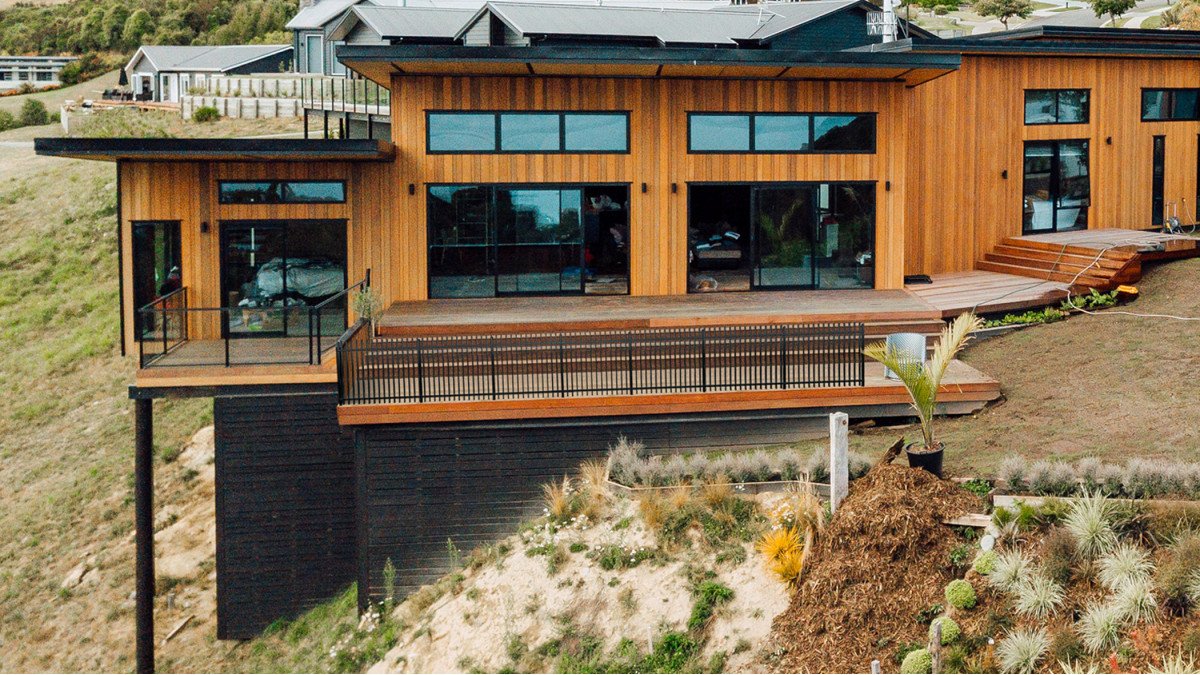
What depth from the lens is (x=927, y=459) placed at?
10.6 m

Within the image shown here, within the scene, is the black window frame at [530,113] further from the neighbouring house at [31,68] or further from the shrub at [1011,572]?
the neighbouring house at [31,68]

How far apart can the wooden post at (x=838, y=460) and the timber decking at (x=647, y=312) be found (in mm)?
4952

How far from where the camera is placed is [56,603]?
17.5 m

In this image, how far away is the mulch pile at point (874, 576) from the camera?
9.29 meters

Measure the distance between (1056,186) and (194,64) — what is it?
44865mm

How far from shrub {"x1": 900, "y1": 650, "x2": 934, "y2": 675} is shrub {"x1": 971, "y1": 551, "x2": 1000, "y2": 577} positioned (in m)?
0.96

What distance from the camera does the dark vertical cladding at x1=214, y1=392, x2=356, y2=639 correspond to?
13.2 metres

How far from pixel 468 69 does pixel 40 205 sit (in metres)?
26.4

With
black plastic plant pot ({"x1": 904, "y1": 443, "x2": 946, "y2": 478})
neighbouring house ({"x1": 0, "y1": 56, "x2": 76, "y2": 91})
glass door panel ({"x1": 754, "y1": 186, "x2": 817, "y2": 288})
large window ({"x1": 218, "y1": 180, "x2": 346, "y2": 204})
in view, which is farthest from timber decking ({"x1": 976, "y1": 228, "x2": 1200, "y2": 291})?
neighbouring house ({"x1": 0, "y1": 56, "x2": 76, "y2": 91})

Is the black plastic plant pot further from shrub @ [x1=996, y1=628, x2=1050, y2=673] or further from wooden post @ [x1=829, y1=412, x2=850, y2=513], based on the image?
shrub @ [x1=996, y1=628, x2=1050, y2=673]

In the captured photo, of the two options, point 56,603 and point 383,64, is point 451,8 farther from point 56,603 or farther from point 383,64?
point 56,603

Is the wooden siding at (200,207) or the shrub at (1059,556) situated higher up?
the wooden siding at (200,207)

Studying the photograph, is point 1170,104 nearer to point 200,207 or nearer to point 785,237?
point 785,237

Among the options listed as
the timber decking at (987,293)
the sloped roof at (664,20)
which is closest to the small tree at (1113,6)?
the sloped roof at (664,20)
